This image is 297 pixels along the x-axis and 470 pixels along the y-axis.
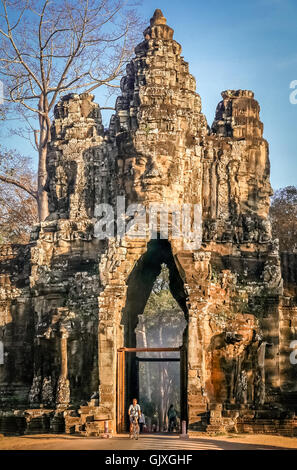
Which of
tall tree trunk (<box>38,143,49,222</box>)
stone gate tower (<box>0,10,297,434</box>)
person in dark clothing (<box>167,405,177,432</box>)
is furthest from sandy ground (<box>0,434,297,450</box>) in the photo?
tall tree trunk (<box>38,143,49,222</box>)

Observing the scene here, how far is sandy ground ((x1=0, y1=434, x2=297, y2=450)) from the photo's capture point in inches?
990

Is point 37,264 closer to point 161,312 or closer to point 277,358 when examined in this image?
point 277,358

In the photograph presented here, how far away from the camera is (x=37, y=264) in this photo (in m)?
33.0

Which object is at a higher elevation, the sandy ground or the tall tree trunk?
the tall tree trunk

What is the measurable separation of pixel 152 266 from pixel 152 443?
881 cm

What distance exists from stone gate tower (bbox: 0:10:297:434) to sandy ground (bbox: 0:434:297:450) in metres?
1.06

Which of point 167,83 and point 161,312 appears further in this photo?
point 161,312

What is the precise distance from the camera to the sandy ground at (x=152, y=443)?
82.5 feet

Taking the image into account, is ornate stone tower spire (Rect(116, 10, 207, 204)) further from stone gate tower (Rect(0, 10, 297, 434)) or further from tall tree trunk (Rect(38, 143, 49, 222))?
tall tree trunk (Rect(38, 143, 49, 222))

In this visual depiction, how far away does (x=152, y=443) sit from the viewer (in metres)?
26.1

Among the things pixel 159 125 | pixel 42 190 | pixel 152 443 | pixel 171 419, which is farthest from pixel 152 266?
pixel 42 190

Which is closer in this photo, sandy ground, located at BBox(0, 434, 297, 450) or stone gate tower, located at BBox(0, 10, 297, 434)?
sandy ground, located at BBox(0, 434, 297, 450)
